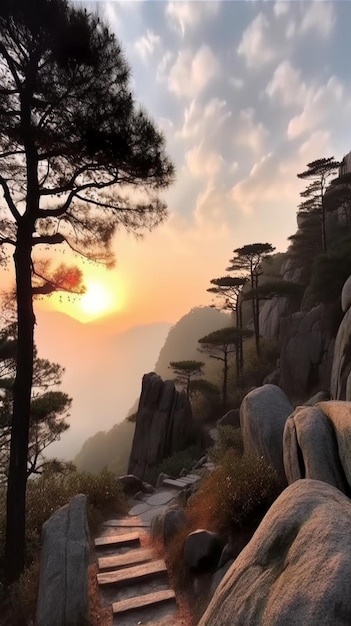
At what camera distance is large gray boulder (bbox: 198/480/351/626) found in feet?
8.13

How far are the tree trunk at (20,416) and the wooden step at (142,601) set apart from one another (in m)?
2.26

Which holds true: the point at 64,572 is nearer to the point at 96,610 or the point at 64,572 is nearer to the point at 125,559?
the point at 96,610

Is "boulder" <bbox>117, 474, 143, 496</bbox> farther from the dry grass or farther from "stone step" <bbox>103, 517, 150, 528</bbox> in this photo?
the dry grass

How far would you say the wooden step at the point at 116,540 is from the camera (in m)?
7.62

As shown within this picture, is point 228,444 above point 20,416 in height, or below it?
below

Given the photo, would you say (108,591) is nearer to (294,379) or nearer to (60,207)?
(60,207)

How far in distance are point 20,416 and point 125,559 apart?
3.36 metres

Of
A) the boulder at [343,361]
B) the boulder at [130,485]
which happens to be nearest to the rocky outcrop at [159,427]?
the boulder at [130,485]

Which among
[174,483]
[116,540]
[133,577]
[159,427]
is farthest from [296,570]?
[159,427]

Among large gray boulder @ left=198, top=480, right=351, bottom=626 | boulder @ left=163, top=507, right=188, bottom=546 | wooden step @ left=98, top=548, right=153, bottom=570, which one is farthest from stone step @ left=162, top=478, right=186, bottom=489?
large gray boulder @ left=198, top=480, right=351, bottom=626

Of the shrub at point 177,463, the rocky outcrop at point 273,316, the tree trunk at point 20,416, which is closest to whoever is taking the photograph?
the tree trunk at point 20,416

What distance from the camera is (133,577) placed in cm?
627

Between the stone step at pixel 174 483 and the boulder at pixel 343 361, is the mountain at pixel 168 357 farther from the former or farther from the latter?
the boulder at pixel 343 361

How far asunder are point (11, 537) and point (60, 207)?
21.2ft
